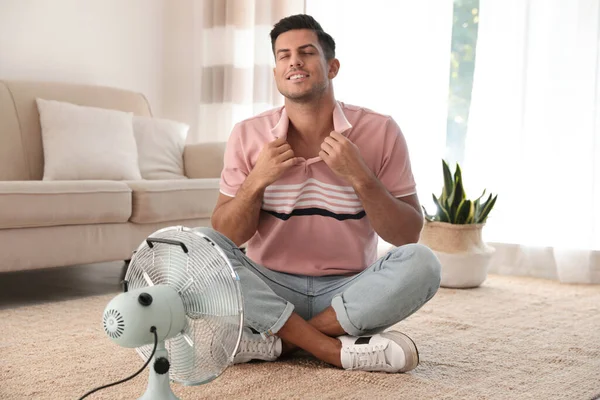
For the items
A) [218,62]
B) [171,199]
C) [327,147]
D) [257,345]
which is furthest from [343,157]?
[218,62]

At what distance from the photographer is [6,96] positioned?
345 centimetres

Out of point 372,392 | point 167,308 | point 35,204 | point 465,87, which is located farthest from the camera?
point 465,87

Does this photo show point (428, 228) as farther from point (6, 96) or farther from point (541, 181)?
point (6, 96)

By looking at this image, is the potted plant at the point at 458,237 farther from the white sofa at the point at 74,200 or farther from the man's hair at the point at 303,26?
the man's hair at the point at 303,26

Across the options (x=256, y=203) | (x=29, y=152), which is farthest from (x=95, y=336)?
(x=29, y=152)

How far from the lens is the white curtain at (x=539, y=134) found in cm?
352

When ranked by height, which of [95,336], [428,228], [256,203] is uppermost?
[256,203]

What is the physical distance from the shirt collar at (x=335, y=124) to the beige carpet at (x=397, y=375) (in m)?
0.60

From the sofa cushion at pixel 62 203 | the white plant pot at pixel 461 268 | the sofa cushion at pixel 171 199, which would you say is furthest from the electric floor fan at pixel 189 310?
the white plant pot at pixel 461 268

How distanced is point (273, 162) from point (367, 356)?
1.72 ft

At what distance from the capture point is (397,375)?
5.84 feet

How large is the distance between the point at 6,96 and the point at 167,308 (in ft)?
8.12

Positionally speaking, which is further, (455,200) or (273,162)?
(455,200)

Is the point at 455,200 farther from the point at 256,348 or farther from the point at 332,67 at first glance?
the point at 256,348
